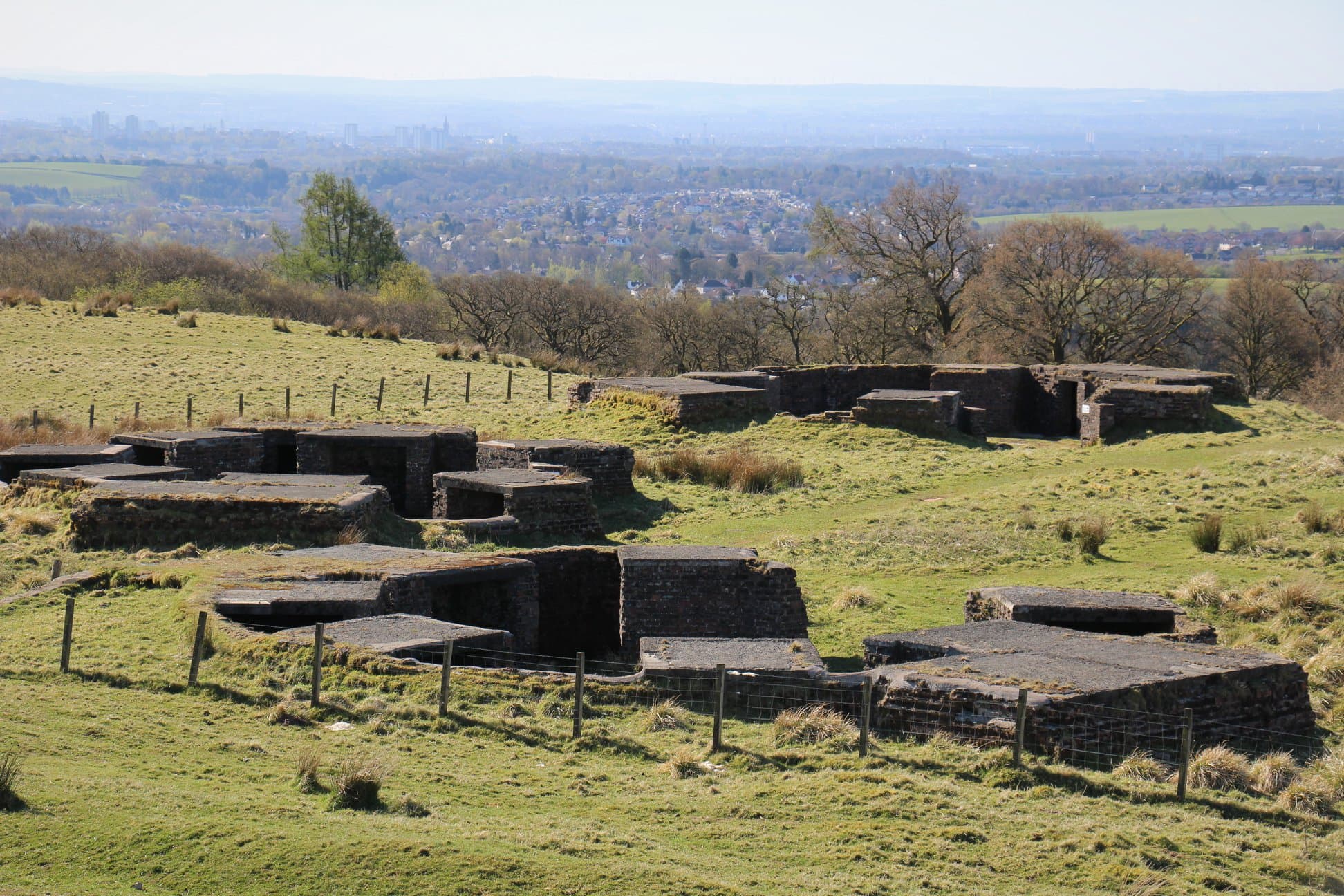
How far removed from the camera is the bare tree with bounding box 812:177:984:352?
51188mm

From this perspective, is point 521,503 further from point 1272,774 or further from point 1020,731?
point 1272,774

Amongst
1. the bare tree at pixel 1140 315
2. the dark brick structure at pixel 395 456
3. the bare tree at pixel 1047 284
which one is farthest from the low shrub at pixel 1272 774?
the bare tree at pixel 1140 315

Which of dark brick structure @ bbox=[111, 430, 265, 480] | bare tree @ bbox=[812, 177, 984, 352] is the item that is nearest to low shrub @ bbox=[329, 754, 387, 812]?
dark brick structure @ bbox=[111, 430, 265, 480]

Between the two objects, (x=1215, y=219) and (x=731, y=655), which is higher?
(x=1215, y=219)

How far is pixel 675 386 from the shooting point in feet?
106

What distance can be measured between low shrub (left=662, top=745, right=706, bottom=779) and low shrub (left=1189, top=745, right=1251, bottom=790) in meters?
3.65

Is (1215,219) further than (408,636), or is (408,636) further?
(1215,219)

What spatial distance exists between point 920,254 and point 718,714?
139ft

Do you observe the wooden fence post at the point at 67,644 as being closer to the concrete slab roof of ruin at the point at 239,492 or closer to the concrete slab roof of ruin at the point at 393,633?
the concrete slab roof of ruin at the point at 393,633

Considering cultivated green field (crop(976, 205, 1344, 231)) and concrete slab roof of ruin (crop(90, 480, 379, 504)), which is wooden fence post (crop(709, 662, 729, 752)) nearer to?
concrete slab roof of ruin (crop(90, 480, 379, 504))

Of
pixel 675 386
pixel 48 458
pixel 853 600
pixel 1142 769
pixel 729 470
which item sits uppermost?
pixel 1142 769

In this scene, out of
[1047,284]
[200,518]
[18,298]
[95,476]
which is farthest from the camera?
[18,298]

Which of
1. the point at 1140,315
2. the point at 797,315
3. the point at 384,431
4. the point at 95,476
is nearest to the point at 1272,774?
the point at 95,476

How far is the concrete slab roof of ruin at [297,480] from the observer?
68.0 feet
